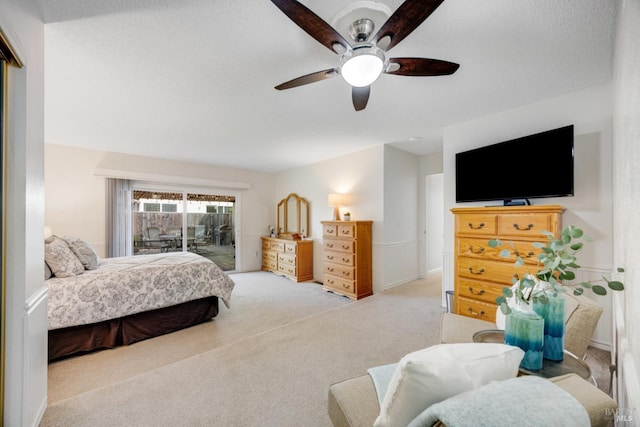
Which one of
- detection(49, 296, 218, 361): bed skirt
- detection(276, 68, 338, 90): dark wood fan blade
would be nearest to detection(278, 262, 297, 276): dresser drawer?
detection(49, 296, 218, 361): bed skirt

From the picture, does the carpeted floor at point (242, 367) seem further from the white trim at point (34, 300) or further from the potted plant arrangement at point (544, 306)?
the potted plant arrangement at point (544, 306)

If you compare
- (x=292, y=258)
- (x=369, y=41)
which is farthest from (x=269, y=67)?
(x=292, y=258)

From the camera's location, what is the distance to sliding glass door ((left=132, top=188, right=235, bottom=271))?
479cm

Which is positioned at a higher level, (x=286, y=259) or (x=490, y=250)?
(x=490, y=250)

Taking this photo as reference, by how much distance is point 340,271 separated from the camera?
4016 millimetres

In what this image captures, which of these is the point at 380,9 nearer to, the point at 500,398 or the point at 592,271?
the point at 500,398

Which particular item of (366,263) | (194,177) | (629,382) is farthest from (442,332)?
(194,177)

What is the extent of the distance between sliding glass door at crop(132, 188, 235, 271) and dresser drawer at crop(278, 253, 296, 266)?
4.04 feet

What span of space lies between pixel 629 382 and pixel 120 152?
5.89 meters

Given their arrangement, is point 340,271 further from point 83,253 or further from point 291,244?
point 83,253

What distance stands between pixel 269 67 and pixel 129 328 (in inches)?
109

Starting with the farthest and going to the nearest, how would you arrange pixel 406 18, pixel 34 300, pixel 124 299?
pixel 124 299, pixel 34 300, pixel 406 18

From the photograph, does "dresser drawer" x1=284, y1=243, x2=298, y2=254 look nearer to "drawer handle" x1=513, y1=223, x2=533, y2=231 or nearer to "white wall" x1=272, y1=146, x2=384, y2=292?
"white wall" x1=272, y1=146, x2=384, y2=292

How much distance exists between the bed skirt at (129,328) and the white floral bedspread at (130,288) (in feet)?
0.36
